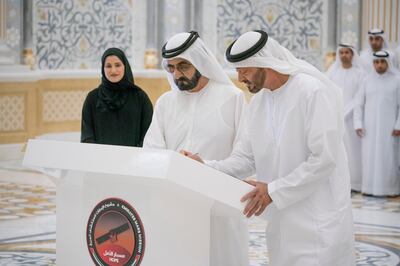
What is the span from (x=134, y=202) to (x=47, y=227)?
3606 millimetres

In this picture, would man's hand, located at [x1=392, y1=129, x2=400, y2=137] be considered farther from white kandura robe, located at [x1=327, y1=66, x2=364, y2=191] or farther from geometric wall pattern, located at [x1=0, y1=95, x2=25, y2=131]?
geometric wall pattern, located at [x1=0, y1=95, x2=25, y2=131]

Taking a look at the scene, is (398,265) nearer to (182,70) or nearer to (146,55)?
(182,70)

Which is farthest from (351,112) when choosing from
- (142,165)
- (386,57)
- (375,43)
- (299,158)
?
(142,165)

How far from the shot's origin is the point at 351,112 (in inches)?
361

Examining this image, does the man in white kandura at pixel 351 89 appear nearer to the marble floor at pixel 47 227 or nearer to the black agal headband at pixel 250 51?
the marble floor at pixel 47 227

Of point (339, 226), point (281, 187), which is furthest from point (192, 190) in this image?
point (339, 226)

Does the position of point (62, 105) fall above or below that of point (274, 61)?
below

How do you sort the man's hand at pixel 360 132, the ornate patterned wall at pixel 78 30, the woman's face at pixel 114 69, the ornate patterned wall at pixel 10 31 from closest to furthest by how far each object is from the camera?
the woman's face at pixel 114 69
the man's hand at pixel 360 132
the ornate patterned wall at pixel 10 31
the ornate patterned wall at pixel 78 30

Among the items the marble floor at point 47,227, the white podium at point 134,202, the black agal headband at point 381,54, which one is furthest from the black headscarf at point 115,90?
the black agal headband at point 381,54

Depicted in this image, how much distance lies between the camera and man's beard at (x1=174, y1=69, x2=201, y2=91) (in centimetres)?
421

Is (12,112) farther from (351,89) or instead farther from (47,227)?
(47,227)

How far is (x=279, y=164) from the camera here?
3572 mm

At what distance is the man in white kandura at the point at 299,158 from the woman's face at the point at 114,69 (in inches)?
71.7

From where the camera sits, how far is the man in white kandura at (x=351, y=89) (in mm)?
9164
